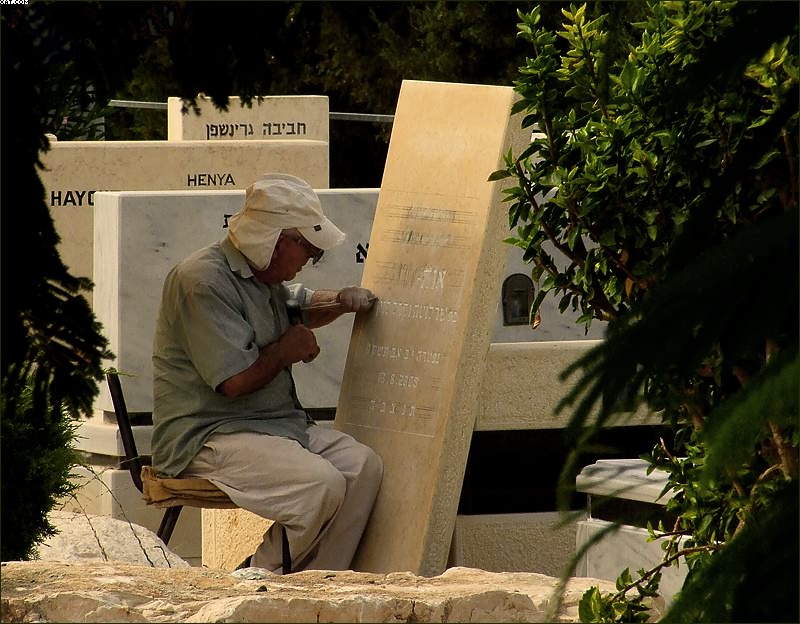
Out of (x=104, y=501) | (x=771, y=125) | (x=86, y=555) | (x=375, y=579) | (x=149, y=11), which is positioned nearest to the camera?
(x=771, y=125)

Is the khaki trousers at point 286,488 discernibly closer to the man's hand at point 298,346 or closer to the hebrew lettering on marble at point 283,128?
the man's hand at point 298,346

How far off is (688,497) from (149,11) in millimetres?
1626

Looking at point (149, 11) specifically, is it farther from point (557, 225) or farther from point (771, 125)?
point (557, 225)

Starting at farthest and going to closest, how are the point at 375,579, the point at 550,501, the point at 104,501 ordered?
the point at 104,501 → the point at 550,501 → the point at 375,579

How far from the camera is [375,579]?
389cm

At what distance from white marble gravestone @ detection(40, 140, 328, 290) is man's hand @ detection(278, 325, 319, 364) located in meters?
4.44

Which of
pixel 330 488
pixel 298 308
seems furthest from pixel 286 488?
pixel 298 308

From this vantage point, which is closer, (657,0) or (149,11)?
(149,11)

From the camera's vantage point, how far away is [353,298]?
5.91 meters

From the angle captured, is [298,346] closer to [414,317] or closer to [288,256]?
[288,256]

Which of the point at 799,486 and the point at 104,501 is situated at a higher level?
the point at 799,486

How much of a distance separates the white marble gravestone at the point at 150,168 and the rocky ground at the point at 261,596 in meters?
6.17

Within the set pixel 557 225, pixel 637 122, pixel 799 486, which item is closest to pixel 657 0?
pixel 637 122

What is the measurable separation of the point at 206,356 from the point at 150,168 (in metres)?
5.28
